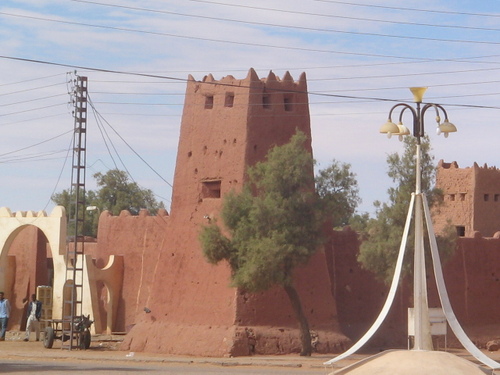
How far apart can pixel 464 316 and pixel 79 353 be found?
1216cm

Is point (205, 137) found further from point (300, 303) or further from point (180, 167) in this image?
point (300, 303)

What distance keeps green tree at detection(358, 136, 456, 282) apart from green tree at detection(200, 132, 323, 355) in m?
2.04

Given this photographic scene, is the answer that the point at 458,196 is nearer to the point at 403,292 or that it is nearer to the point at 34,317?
the point at 403,292

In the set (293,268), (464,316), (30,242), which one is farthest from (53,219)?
(464,316)

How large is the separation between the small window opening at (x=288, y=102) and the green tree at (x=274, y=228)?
6.68ft

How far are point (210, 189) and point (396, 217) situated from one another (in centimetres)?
559

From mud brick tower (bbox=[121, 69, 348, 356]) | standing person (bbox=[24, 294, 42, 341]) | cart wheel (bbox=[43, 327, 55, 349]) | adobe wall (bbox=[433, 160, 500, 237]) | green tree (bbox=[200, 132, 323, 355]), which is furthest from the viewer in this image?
adobe wall (bbox=[433, 160, 500, 237])

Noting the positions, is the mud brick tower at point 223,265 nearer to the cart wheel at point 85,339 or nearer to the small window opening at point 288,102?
the small window opening at point 288,102

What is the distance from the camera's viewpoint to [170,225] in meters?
31.6

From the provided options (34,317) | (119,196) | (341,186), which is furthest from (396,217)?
(119,196)

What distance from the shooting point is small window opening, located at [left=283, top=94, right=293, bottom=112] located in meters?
30.6

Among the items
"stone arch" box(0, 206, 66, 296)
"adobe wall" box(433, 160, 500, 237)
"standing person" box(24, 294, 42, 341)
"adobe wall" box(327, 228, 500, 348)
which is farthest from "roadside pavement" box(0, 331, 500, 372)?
"adobe wall" box(433, 160, 500, 237)

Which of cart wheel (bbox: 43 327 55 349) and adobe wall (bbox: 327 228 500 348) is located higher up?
adobe wall (bbox: 327 228 500 348)

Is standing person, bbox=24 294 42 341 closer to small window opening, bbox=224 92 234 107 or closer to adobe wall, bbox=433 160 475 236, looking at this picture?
small window opening, bbox=224 92 234 107
